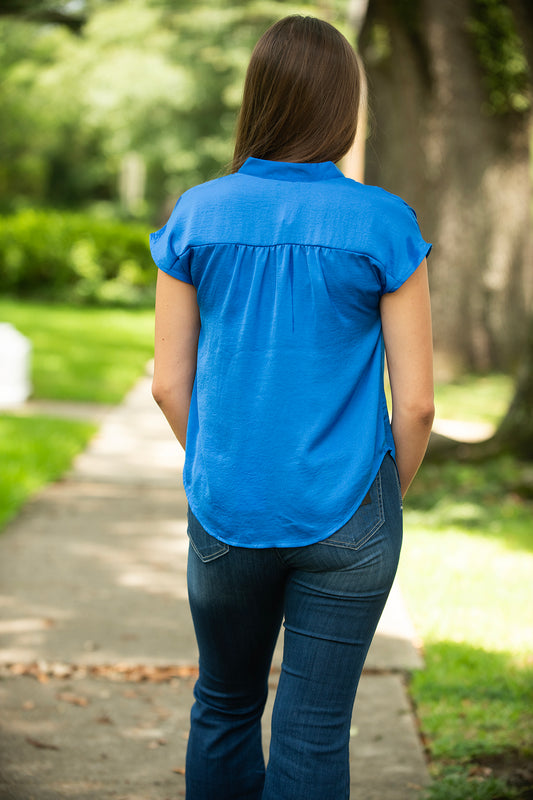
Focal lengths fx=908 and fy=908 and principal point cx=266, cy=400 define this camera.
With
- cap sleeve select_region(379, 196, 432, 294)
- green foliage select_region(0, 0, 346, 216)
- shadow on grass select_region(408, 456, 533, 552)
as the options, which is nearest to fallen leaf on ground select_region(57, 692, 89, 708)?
cap sleeve select_region(379, 196, 432, 294)

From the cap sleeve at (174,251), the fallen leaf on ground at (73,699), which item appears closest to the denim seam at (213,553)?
the cap sleeve at (174,251)

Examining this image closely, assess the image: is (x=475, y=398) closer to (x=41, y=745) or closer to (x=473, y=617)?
(x=473, y=617)

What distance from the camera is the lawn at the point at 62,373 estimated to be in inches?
247

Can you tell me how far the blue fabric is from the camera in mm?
1688

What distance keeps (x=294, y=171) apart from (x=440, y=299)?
9891 mm

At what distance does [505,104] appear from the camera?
1104 cm

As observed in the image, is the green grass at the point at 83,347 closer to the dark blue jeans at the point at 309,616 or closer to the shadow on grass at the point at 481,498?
the shadow on grass at the point at 481,498

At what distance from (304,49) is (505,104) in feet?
33.2

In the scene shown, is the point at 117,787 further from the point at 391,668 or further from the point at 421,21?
the point at 421,21

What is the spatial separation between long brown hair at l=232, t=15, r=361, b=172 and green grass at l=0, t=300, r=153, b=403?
7.50 metres

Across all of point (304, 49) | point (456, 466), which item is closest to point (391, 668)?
point (304, 49)

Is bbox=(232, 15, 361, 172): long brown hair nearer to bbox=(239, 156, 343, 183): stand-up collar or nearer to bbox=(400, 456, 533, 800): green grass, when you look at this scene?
bbox=(239, 156, 343, 183): stand-up collar

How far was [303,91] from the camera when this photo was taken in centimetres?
177

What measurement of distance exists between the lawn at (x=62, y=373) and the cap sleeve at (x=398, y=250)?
4053mm
